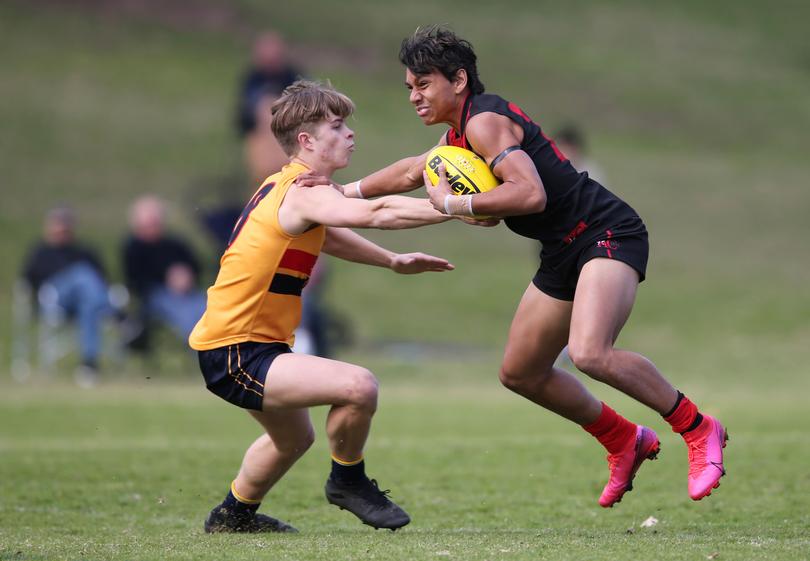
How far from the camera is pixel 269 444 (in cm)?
593

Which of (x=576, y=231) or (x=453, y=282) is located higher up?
(x=453, y=282)

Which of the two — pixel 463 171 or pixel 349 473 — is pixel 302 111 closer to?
pixel 463 171

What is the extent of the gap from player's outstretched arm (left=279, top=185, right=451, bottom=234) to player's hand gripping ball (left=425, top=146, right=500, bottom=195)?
14cm

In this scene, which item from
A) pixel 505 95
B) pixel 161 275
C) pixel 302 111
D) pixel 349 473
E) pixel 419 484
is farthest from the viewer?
pixel 505 95

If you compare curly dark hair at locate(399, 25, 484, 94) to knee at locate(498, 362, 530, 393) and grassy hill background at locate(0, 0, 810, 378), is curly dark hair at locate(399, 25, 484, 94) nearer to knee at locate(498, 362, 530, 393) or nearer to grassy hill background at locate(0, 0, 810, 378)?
knee at locate(498, 362, 530, 393)

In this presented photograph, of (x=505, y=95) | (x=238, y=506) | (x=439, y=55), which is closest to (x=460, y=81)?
(x=439, y=55)

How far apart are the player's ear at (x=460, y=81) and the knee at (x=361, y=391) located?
137cm

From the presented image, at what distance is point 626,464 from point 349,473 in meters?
1.33

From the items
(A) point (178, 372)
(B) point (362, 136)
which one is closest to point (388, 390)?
(A) point (178, 372)

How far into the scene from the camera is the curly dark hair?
19.2 feet

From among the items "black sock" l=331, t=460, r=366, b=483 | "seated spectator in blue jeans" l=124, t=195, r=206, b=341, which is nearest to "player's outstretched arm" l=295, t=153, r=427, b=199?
"black sock" l=331, t=460, r=366, b=483

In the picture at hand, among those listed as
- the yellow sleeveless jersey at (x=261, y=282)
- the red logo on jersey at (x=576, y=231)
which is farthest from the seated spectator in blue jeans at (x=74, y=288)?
the red logo on jersey at (x=576, y=231)

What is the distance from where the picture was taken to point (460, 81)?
19.4 feet

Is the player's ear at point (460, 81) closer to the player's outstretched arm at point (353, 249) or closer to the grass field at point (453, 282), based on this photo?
the player's outstretched arm at point (353, 249)
